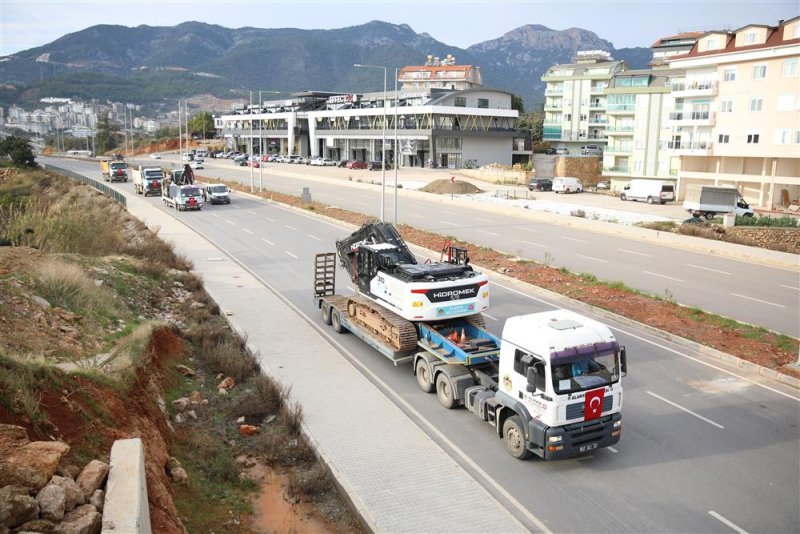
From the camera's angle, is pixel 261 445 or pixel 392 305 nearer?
pixel 261 445

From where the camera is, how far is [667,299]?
2044cm

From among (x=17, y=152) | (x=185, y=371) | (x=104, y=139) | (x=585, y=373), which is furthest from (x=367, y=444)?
(x=104, y=139)

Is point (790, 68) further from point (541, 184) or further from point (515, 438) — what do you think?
point (515, 438)

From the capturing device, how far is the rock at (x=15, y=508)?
19.7ft

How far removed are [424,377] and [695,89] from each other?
53817 mm

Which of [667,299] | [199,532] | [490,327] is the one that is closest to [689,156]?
[667,299]

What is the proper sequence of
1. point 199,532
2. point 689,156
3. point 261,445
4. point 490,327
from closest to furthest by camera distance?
point 199,532 → point 261,445 → point 490,327 → point 689,156

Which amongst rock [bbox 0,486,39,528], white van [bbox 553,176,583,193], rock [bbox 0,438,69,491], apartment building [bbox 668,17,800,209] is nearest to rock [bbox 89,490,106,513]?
rock [bbox 0,438,69,491]

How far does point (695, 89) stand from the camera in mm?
56625

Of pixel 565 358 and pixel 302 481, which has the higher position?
pixel 565 358

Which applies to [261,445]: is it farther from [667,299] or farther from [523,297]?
[667,299]

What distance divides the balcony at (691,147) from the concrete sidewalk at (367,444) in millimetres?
48755

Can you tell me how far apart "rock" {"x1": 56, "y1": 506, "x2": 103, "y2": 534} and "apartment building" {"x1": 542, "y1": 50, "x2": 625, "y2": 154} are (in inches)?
3649

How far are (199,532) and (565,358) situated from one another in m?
5.72
